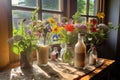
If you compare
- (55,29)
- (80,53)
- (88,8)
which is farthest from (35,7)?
(88,8)

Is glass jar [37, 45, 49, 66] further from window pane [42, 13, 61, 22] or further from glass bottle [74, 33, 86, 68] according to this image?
window pane [42, 13, 61, 22]

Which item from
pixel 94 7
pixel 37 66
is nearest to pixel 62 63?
pixel 37 66

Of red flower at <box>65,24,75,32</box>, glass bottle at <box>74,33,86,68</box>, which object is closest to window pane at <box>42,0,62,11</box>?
red flower at <box>65,24,75,32</box>

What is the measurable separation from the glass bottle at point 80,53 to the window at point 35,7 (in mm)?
497

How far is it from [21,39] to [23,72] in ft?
0.70

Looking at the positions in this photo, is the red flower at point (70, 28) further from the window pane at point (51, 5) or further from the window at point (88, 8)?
the window at point (88, 8)

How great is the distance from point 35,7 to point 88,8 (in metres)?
0.93

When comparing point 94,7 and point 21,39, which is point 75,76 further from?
point 94,7

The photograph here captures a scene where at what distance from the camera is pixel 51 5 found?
1777 mm

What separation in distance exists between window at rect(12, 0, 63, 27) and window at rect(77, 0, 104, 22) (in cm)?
37

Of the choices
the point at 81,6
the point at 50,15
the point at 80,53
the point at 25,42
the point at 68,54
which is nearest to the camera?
the point at 25,42

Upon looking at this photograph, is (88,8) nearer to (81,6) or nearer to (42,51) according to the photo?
(81,6)

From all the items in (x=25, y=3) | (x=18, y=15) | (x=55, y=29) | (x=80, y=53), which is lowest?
(x=80, y=53)

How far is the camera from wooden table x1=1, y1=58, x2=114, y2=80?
3.55 ft
